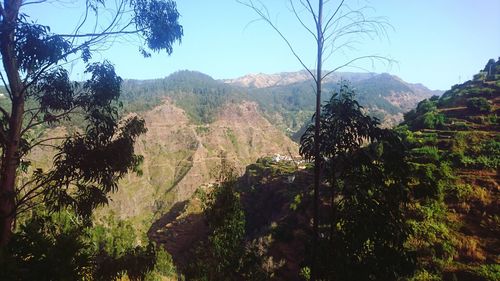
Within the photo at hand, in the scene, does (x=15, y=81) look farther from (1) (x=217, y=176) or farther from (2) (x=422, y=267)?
(2) (x=422, y=267)

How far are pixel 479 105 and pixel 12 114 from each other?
42277 millimetres

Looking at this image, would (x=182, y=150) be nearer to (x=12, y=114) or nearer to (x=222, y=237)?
(x=222, y=237)

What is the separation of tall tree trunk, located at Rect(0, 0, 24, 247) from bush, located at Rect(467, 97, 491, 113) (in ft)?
136

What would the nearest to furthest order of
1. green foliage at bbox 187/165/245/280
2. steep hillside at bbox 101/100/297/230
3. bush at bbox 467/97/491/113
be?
green foliage at bbox 187/165/245/280 → bush at bbox 467/97/491/113 → steep hillside at bbox 101/100/297/230

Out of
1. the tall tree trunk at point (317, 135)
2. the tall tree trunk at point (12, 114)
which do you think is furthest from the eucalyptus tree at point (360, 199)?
the tall tree trunk at point (12, 114)

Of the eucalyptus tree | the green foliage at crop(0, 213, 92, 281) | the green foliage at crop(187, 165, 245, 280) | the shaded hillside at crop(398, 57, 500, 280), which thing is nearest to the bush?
the shaded hillside at crop(398, 57, 500, 280)

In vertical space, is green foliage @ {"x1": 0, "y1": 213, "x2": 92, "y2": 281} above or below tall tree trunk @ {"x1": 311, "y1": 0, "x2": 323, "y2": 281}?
below

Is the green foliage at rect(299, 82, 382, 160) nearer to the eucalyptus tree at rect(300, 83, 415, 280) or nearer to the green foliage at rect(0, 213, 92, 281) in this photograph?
the eucalyptus tree at rect(300, 83, 415, 280)

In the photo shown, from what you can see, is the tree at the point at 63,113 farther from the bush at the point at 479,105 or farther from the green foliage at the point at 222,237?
the bush at the point at 479,105

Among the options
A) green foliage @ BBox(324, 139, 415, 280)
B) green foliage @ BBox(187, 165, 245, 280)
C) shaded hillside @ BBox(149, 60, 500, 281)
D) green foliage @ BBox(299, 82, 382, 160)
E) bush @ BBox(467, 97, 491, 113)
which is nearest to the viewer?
green foliage @ BBox(324, 139, 415, 280)

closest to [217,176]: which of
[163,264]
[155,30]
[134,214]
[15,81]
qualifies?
[155,30]

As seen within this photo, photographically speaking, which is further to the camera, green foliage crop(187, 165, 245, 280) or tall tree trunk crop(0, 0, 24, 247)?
green foliage crop(187, 165, 245, 280)

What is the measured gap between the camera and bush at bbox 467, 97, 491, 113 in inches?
1481

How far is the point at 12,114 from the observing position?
679 cm
